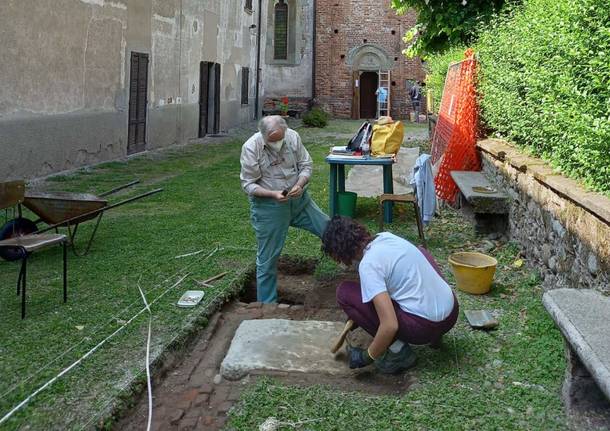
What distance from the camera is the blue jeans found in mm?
5582

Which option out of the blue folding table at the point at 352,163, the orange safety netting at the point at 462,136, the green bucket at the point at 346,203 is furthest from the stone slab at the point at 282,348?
the orange safety netting at the point at 462,136

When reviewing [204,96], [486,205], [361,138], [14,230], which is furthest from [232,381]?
[204,96]

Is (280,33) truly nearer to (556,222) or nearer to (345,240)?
(556,222)

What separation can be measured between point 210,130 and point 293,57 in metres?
11.9

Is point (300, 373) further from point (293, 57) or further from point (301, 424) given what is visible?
point (293, 57)

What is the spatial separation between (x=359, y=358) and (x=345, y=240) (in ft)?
2.50

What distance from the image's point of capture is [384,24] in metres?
31.7

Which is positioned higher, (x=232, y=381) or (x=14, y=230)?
(x=14, y=230)

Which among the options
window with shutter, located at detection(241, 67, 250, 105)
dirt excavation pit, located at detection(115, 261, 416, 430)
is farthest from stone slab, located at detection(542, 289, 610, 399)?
window with shutter, located at detection(241, 67, 250, 105)

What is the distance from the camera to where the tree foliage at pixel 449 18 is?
512 inches

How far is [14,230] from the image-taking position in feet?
22.0

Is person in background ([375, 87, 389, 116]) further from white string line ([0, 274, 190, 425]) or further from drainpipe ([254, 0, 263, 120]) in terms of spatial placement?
white string line ([0, 274, 190, 425])

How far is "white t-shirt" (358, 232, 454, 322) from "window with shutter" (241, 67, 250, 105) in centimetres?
2134

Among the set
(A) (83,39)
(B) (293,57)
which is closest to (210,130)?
(A) (83,39)
